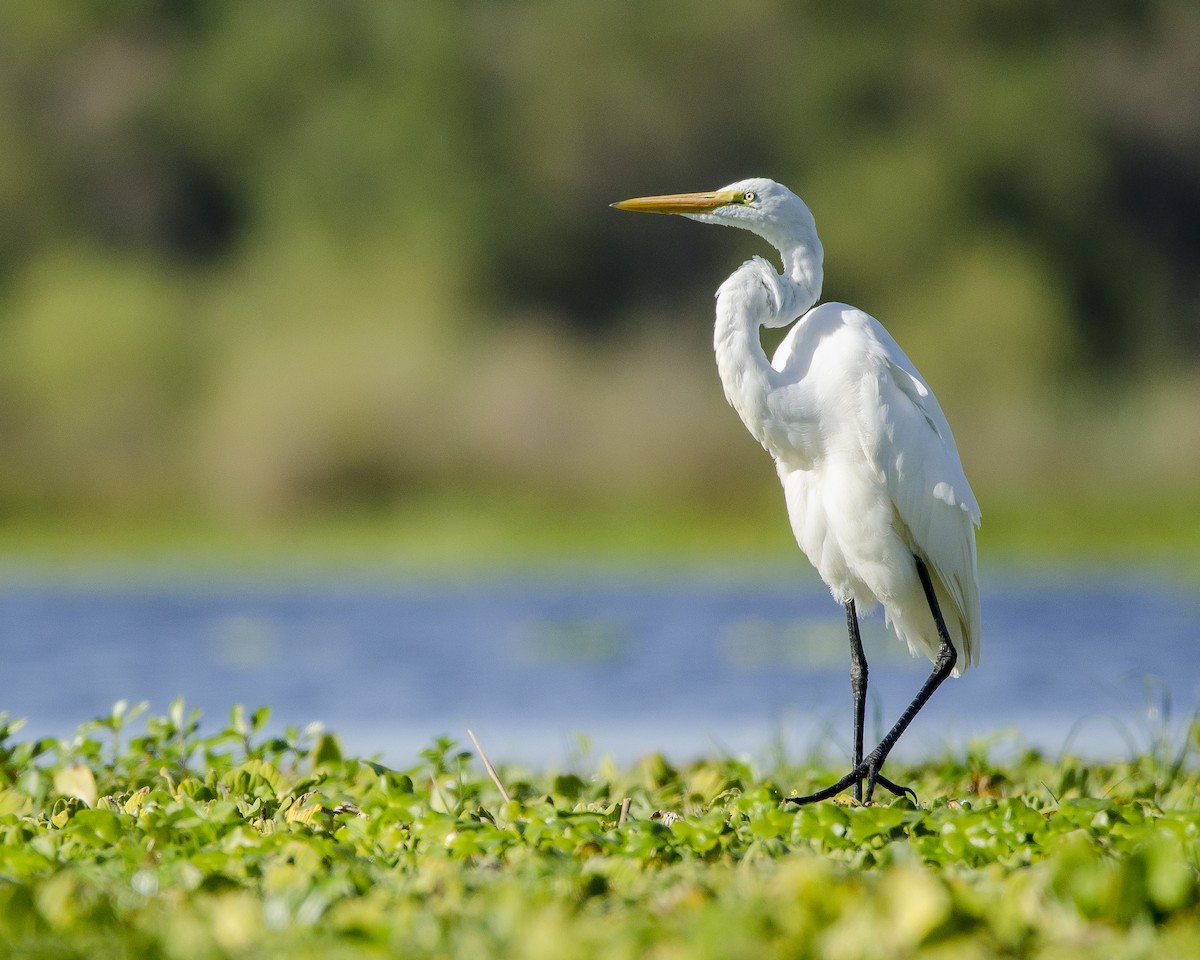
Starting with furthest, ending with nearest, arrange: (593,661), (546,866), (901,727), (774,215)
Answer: (593,661) < (774,215) < (901,727) < (546,866)

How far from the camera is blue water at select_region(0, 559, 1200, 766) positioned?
6.52 m

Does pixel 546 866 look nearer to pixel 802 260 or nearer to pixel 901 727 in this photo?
pixel 901 727

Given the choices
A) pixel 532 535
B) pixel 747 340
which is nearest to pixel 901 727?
pixel 747 340

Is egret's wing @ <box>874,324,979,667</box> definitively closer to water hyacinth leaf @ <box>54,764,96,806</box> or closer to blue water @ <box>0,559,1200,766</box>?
blue water @ <box>0,559,1200,766</box>

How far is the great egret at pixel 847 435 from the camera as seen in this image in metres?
3.65

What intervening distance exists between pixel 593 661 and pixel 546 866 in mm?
6470

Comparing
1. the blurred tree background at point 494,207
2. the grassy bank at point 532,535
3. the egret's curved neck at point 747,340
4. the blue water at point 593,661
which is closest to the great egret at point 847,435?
the egret's curved neck at point 747,340

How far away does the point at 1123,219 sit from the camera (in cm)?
2259

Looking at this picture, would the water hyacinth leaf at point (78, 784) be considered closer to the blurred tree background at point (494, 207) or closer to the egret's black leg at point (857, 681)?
the egret's black leg at point (857, 681)

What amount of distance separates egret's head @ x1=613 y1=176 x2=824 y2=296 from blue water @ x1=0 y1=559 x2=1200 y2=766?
1232 mm

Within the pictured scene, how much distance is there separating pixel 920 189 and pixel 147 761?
62.8ft

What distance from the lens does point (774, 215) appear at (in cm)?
380

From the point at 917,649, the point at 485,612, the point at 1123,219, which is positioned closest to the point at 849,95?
the point at 1123,219

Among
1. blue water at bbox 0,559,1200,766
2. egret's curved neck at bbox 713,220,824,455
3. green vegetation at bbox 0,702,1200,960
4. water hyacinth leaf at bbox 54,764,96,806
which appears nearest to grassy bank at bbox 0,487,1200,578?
blue water at bbox 0,559,1200,766
